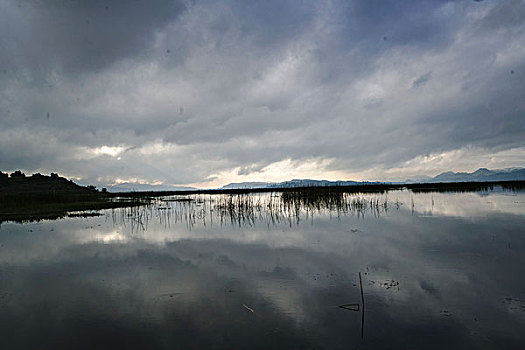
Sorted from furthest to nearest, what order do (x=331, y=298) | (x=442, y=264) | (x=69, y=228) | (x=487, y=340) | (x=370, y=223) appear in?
(x=69, y=228), (x=370, y=223), (x=442, y=264), (x=331, y=298), (x=487, y=340)

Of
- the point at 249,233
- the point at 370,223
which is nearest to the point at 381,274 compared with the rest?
the point at 249,233

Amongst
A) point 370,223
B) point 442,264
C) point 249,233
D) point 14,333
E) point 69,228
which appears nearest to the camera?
point 14,333

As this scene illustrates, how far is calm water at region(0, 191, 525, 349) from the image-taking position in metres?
4.81

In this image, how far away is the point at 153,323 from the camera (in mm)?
5422

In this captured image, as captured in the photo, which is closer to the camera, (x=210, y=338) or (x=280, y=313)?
(x=210, y=338)

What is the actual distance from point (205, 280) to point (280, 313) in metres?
2.88

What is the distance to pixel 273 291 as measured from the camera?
675cm

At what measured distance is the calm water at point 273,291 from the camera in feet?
15.8

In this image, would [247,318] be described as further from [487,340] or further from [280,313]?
[487,340]

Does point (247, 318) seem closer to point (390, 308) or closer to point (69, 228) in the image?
point (390, 308)

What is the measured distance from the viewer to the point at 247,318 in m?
5.43

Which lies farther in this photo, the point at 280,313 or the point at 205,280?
the point at 205,280

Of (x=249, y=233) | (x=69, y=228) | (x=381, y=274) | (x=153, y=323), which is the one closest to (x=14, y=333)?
(x=153, y=323)

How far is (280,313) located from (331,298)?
4.18 feet
